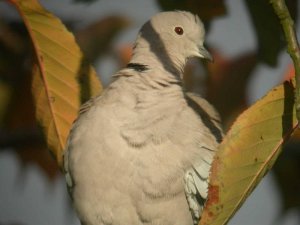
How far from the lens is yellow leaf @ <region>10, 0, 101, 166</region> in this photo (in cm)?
221

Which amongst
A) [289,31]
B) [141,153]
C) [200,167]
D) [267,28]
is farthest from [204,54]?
[289,31]

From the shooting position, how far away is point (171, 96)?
2855 mm

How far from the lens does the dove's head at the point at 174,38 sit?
321cm

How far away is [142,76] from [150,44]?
28 cm

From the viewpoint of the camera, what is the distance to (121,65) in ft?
11.2

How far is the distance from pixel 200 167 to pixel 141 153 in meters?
0.25

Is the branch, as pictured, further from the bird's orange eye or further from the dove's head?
the bird's orange eye

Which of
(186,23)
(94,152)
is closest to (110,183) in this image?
(94,152)

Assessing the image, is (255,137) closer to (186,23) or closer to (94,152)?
(94,152)

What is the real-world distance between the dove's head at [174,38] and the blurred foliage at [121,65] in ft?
0.30

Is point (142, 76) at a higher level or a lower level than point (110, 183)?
higher

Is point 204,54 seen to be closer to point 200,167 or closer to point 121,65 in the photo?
point 121,65

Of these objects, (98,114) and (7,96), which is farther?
(7,96)

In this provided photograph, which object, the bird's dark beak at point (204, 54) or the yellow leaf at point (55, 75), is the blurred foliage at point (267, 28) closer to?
the yellow leaf at point (55, 75)
